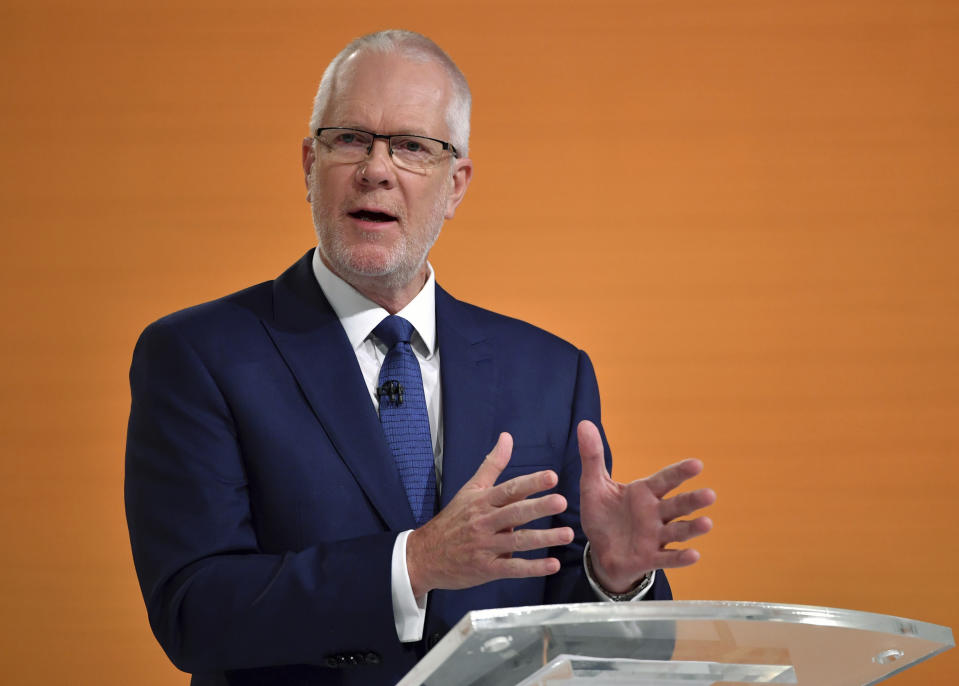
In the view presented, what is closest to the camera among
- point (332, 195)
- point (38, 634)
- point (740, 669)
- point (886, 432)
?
point (740, 669)

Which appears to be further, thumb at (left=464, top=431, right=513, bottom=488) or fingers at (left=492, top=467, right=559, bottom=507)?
thumb at (left=464, top=431, right=513, bottom=488)

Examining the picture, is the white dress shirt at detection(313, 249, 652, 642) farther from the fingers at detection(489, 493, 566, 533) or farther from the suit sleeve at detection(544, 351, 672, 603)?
the fingers at detection(489, 493, 566, 533)

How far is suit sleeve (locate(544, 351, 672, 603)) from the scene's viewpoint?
5.68ft

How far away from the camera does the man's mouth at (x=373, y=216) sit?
1876 millimetres

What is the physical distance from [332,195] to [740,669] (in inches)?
44.2

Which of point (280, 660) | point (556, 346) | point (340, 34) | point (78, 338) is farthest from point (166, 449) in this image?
point (340, 34)

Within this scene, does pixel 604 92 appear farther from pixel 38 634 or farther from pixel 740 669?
pixel 740 669

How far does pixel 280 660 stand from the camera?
4.99 feet

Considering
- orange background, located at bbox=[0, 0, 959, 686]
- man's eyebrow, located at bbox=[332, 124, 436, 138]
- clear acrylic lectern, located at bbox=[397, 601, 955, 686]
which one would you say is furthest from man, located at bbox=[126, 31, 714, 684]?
orange background, located at bbox=[0, 0, 959, 686]

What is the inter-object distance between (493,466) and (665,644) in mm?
482

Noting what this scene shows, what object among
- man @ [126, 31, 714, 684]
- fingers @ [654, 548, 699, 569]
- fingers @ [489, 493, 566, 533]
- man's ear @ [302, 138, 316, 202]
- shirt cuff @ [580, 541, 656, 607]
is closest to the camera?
fingers @ [489, 493, 566, 533]

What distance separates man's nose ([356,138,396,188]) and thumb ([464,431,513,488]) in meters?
0.61

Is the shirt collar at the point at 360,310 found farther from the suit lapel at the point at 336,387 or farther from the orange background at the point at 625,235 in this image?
the orange background at the point at 625,235

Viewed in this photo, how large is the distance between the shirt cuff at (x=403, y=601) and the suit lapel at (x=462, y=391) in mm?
267
